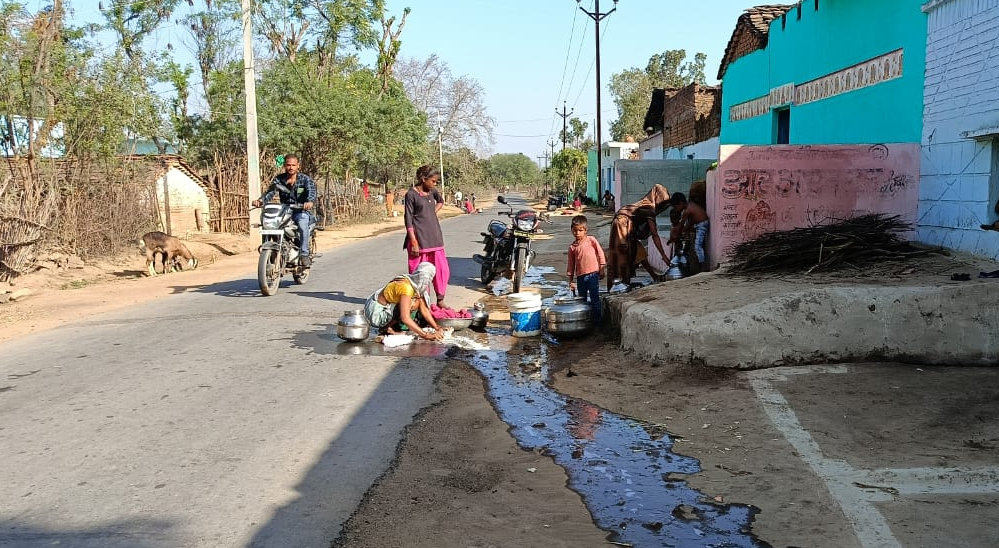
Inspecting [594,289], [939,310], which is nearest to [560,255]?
[594,289]

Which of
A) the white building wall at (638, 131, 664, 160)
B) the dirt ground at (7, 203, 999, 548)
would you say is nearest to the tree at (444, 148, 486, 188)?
the white building wall at (638, 131, 664, 160)

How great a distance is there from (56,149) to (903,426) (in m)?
15.2

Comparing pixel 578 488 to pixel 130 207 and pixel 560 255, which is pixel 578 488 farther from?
pixel 130 207

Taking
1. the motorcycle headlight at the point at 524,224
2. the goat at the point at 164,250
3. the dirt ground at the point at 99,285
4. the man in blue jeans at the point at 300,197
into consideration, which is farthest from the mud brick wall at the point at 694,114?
the goat at the point at 164,250

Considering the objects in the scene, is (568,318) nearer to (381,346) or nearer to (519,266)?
(381,346)

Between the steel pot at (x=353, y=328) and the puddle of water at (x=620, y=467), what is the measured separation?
1571 mm

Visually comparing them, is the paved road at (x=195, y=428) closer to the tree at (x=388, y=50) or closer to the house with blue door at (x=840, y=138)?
the house with blue door at (x=840, y=138)

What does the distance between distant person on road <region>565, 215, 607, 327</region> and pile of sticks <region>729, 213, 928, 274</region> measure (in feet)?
4.78

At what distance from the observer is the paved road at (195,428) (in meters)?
3.70

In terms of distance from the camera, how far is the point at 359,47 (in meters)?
36.9

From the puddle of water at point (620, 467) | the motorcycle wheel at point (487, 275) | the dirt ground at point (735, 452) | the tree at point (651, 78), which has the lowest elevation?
the puddle of water at point (620, 467)

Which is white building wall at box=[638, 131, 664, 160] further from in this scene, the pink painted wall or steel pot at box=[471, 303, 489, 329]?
steel pot at box=[471, 303, 489, 329]

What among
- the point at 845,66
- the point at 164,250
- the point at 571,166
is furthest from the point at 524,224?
the point at 571,166

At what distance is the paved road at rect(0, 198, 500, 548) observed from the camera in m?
3.70
